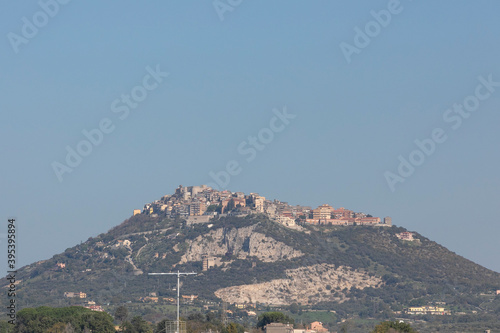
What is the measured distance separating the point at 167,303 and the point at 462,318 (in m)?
58.2

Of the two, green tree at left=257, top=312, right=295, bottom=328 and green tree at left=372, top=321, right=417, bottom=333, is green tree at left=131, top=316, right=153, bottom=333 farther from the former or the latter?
green tree at left=372, top=321, right=417, bottom=333

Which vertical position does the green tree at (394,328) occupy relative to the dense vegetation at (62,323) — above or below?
below

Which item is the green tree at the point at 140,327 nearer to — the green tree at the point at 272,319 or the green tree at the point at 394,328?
the green tree at the point at 272,319

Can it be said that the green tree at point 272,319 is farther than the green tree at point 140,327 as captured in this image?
Yes

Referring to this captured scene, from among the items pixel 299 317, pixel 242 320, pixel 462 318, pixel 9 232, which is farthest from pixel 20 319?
pixel 462 318

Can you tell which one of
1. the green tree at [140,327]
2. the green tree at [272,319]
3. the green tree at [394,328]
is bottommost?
the green tree at [394,328]

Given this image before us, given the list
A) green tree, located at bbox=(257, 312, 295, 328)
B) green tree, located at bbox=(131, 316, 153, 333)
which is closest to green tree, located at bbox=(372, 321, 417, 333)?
green tree, located at bbox=(131, 316, 153, 333)

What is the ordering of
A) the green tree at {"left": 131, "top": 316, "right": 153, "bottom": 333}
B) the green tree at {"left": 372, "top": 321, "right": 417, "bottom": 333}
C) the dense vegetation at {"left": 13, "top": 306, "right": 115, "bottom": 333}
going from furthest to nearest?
the green tree at {"left": 131, "top": 316, "right": 153, "bottom": 333} → the dense vegetation at {"left": 13, "top": 306, "right": 115, "bottom": 333} → the green tree at {"left": 372, "top": 321, "right": 417, "bottom": 333}

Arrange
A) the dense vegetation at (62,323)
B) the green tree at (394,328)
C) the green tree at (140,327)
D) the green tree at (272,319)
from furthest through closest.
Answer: the green tree at (272,319) → the green tree at (140,327) → the dense vegetation at (62,323) → the green tree at (394,328)

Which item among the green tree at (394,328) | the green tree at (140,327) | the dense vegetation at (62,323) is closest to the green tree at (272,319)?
the green tree at (140,327)

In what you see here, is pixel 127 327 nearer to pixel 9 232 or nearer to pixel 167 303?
pixel 9 232

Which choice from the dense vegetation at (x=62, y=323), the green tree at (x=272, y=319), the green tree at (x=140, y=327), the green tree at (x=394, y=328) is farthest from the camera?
the green tree at (x=272, y=319)

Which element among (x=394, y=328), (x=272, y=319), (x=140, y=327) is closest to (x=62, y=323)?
(x=140, y=327)

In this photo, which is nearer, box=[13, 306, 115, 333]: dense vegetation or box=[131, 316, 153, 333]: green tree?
box=[13, 306, 115, 333]: dense vegetation
